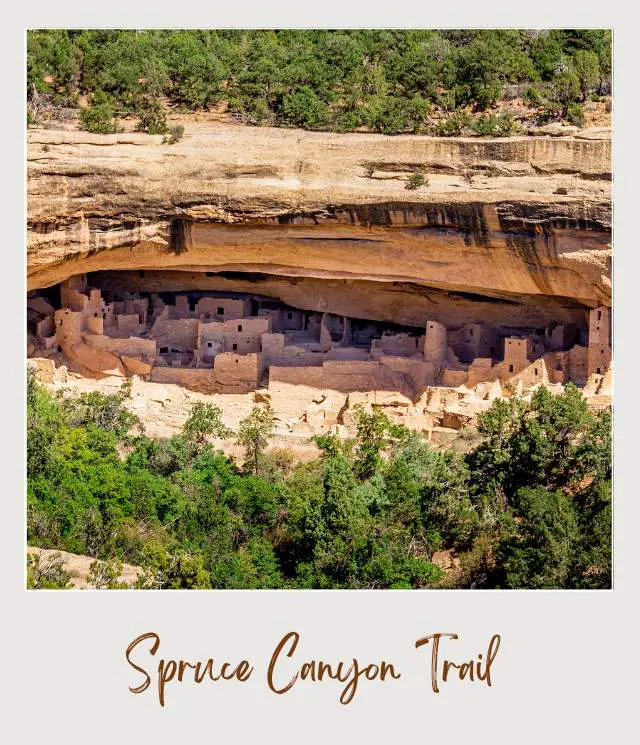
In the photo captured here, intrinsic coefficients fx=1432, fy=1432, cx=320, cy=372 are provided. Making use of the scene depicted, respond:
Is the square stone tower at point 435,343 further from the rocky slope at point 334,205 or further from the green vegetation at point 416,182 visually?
the green vegetation at point 416,182

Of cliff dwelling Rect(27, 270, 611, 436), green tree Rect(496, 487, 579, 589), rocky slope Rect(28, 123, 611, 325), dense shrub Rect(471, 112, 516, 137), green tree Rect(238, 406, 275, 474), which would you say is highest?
dense shrub Rect(471, 112, 516, 137)

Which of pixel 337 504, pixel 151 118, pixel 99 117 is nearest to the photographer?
pixel 337 504

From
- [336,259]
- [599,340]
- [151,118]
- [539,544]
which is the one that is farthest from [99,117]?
[539,544]

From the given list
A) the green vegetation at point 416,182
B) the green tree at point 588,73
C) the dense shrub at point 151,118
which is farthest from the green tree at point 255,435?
the green tree at point 588,73

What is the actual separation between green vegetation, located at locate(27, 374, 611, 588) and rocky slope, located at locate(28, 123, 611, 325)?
204 centimetres

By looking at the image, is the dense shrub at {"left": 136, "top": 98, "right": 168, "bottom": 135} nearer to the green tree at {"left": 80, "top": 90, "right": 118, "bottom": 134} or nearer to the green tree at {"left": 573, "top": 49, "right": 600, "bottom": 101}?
the green tree at {"left": 80, "top": 90, "right": 118, "bottom": 134}

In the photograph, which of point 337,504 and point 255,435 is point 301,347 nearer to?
point 255,435

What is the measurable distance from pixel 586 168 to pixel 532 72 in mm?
3789

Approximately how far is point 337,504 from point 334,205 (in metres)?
4.33

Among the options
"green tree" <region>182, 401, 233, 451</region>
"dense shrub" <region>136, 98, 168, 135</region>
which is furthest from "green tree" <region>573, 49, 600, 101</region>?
"green tree" <region>182, 401, 233, 451</region>

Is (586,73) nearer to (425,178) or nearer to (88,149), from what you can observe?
(425,178)

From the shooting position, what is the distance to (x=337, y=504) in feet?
51.6

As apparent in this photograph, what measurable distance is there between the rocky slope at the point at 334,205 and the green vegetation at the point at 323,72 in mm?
934

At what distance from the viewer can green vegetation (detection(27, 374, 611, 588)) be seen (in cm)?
1500
